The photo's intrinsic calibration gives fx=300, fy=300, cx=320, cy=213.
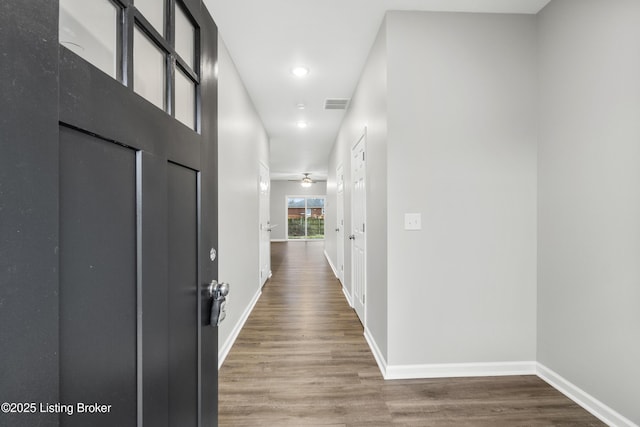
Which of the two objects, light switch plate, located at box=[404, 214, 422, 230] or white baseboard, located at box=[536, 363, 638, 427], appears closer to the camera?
white baseboard, located at box=[536, 363, 638, 427]

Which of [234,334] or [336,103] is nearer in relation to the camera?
[234,334]

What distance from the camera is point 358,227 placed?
11.4 feet

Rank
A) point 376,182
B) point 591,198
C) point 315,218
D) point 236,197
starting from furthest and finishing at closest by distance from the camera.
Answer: point 315,218
point 236,197
point 376,182
point 591,198

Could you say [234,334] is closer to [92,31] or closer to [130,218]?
[130,218]

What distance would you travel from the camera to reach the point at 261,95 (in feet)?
12.1

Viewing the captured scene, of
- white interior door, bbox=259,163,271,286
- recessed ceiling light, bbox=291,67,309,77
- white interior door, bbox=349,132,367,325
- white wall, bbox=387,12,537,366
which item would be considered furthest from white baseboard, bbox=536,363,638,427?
white interior door, bbox=259,163,271,286

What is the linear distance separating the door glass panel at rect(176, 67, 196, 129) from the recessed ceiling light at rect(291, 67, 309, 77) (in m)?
2.26

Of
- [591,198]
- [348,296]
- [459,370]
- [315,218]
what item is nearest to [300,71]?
[591,198]

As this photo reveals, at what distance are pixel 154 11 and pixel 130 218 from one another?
547 mm

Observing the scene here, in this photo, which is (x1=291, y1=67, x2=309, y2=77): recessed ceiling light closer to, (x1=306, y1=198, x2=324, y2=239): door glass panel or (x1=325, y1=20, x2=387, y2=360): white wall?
(x1=325, y1=20, x2=387, y2=360): white wall

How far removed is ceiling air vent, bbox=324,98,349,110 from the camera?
385 centimetres

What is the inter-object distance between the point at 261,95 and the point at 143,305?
136 inches

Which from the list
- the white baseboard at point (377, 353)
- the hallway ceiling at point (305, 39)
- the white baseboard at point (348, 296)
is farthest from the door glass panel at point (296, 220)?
the white baseboard at point (377, 353)

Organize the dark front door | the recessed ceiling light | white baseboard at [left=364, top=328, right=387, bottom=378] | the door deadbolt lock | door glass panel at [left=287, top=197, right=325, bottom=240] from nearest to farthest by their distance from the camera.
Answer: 1. the dark front door
2. the door deadbolt lock
3. white baseboard at [left=364, top=328, right=387, bottom=378]
4. the recessed ceiling light
5. door glass panel at [left=287, top=197, right=325, bottom=240]
